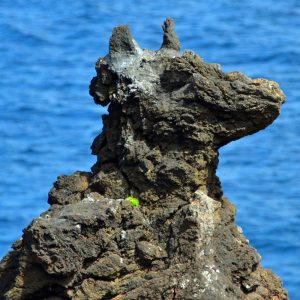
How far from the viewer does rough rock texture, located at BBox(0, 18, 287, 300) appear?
13.8 ft

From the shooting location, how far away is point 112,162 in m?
4.62

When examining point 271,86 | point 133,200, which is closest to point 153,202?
point 133,200

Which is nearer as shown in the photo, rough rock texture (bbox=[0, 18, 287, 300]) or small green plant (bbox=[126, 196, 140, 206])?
rough rock texture (bbox=[0, 18, 287, 300])

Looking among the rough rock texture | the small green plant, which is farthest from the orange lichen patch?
the small green plant

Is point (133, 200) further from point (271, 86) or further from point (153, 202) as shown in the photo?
point (271, 86)

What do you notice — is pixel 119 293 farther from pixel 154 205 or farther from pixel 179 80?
pixel 179 80

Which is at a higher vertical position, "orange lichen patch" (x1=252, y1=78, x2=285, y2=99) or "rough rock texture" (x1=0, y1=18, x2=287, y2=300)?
"orange lichen patch" (x1=252, y1=78, x2=285, y2=99)

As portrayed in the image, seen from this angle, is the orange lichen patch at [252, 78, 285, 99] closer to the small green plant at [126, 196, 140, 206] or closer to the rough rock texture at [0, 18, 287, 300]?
the rough rock texture at [0, 18, 287, 300]

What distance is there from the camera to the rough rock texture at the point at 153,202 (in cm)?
420

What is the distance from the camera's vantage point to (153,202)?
4434 mm

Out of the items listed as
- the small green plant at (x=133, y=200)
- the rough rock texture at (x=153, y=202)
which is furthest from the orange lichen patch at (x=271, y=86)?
the small green plant at (x=133, y=200)

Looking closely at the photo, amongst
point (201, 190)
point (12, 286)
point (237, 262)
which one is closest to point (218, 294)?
point (237, 262)

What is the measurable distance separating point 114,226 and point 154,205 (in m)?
0.20

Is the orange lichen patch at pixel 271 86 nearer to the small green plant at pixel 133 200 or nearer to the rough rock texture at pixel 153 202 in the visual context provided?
the rough rock texture at pixel 153 202
